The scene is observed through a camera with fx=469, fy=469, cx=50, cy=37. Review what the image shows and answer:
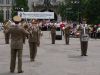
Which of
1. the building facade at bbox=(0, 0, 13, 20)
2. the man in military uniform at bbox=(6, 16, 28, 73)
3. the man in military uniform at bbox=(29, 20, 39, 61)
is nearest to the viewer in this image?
the man in military uniform at bbox=(6, 16, 28, 73)

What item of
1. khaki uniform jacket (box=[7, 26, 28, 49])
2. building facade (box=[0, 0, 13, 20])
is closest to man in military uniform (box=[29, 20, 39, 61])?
Answer: khaki uniform jacket (box=[7, 26, 28, 49])

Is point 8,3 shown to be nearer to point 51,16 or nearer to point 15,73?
point 51,16

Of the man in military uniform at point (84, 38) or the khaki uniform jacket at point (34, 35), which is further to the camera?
the man in military uniform at point (84, 38)

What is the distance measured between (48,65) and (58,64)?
0.57 meters

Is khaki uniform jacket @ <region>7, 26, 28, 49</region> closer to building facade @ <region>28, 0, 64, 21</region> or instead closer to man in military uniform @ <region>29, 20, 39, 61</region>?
man in military uniform @ <region>29, 20, 39, 61</region>

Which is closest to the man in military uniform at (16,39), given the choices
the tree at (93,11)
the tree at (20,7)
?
the tree at (93,11)

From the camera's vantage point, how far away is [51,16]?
7281 cm

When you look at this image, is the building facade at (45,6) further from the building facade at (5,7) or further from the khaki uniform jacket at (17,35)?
the khaki uniform jacket at (17,35)

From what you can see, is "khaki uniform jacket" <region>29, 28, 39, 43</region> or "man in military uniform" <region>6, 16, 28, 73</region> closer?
"man in military uniform" <region>6, 16, 28, 73</region>

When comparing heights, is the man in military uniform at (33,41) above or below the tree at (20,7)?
below

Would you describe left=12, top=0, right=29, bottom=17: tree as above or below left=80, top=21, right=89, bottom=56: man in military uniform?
above

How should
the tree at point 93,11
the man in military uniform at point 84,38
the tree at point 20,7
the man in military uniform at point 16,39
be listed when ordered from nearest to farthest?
the man in military uniform at point 16,39
the man in military uniform at point 84,38
the tree at point 93,11
the tree at point 20,7

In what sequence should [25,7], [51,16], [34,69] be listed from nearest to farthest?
[34,69] → [51,16] → [25,7]

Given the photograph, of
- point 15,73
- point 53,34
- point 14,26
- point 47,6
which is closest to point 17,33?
point 14,26
